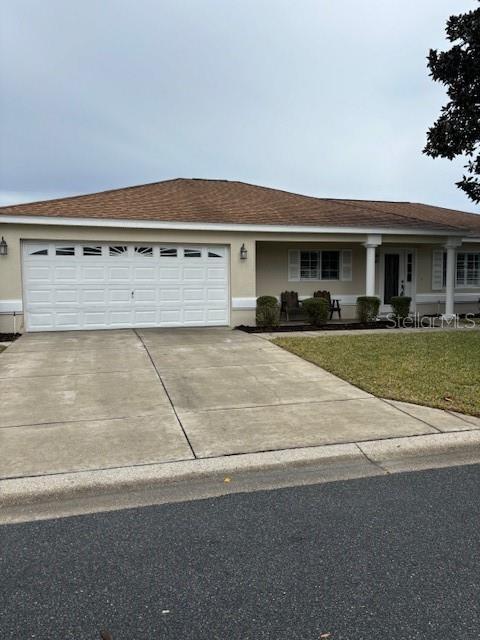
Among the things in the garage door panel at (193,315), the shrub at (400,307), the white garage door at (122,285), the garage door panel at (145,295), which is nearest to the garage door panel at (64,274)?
the white garage door at (122,285)

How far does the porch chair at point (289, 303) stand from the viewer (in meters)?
15.8

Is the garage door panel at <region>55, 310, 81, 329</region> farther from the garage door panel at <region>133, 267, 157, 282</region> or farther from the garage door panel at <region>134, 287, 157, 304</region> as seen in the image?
the garage door panel at <region>133, 267, 157, 282</region>

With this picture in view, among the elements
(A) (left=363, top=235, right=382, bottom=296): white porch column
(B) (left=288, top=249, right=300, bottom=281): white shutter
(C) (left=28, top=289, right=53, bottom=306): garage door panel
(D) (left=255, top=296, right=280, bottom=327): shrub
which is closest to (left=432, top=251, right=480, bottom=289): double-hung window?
(A) (left=363, top=235, right=382, bottom=296): white porch column

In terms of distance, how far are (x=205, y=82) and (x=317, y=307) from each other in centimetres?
861

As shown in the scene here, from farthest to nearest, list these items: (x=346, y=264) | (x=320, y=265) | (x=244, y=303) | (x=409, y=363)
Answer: (x=346, y=264)
(x=320, y=265)
(x=244, y=303)
(x=409, y=363)

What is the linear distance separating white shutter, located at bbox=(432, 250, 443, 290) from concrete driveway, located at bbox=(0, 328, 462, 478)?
1085cm

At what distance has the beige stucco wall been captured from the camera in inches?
497

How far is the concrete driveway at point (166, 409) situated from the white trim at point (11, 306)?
10.9 ft

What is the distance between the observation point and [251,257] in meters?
14.4

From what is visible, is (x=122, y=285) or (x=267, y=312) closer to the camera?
(x=122, y=285)

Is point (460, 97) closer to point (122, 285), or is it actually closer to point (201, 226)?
point (201, 226)

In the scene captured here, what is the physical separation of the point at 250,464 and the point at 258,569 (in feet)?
4.82

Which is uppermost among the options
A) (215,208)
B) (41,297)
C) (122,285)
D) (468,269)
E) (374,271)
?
(215,208)

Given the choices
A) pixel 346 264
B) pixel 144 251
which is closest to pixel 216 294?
pixel 144 251
